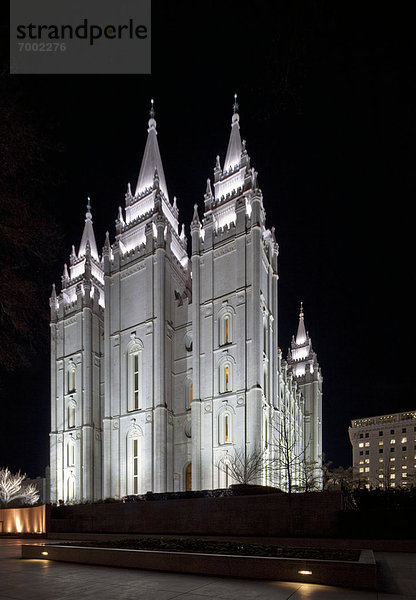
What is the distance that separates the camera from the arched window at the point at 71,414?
173 ft

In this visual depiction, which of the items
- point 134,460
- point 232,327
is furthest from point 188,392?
point 232,327

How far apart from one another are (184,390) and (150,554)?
32619 mm

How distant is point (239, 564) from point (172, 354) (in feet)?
115

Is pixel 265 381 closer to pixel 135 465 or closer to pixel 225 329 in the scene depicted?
pixel 225 329

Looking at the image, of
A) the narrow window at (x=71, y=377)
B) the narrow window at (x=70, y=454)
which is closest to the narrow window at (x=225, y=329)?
the narrow window at (x=71, y=377)

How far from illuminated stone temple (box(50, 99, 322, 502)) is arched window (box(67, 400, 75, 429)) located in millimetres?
115

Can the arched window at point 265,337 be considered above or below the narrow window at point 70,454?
above

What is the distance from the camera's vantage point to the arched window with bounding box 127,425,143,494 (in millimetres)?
41875

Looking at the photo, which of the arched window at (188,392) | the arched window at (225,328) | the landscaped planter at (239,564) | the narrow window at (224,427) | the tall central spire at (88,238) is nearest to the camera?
the landscaped planter at (239,564)

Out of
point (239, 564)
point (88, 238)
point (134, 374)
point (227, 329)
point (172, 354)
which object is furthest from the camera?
point (88, 238)

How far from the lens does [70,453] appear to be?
51594 millimetres

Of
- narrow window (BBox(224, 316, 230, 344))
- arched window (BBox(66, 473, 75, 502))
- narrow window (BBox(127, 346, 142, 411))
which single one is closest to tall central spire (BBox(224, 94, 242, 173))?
narrow window (BBox(224, 316, 230, 344))

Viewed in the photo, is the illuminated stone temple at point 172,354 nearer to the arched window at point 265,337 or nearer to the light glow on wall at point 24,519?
the arched window at point 265,337

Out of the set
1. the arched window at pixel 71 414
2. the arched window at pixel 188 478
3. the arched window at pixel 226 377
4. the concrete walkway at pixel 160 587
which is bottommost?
the arched window at pixel 188 478
